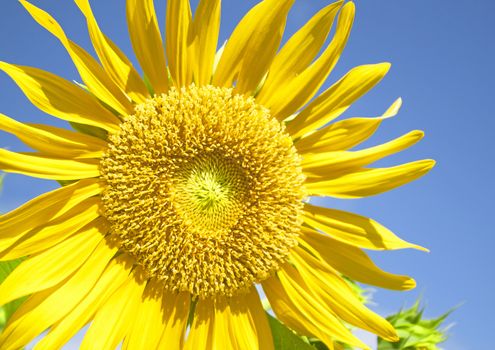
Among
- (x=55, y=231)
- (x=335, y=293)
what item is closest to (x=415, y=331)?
(x=335, y=293)

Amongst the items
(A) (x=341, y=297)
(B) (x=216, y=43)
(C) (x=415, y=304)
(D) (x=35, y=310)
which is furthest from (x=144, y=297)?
(C) (x=415, y=304)

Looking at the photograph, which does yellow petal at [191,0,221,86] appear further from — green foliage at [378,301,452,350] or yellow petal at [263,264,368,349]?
green foliage at [378,301,452,350]

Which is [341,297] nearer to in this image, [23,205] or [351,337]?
[351,337]

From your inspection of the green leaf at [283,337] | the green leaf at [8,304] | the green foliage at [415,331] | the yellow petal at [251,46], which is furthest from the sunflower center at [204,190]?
the green foliage at [415,331]

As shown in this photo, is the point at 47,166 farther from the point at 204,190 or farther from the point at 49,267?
the point at 204,190

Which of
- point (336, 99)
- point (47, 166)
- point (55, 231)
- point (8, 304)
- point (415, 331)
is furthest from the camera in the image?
point (415, 331)

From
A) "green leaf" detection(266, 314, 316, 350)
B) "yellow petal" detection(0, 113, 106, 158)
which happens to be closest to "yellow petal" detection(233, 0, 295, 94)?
"yellow petal" detection(0, 113, 106, 158)
